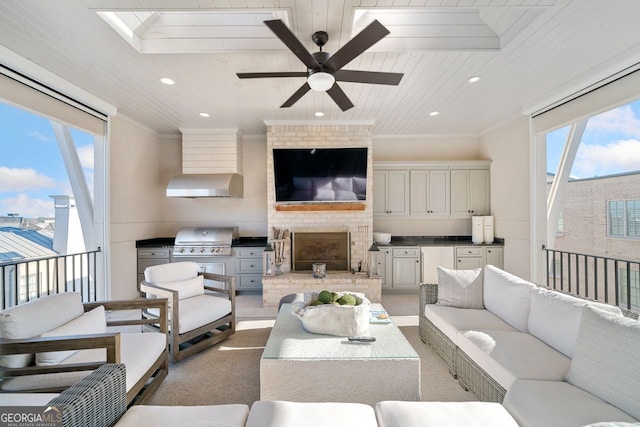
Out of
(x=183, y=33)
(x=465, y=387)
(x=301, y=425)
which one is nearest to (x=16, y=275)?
(x=183, y=33)

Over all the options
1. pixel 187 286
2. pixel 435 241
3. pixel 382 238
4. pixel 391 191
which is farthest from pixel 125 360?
pixel 435 241

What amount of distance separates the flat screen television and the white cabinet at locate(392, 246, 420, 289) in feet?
3.98

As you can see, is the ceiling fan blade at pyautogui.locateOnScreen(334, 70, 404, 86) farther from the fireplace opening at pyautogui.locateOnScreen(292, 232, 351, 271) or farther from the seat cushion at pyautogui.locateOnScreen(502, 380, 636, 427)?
the fireplace opening at pyautogui.locateOnScreen(292, 232, 351, 271)

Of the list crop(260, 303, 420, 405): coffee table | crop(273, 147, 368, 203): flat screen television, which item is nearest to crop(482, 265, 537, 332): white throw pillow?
crop(260, 303, 420, 405): coffee table

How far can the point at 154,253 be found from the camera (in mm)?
4805

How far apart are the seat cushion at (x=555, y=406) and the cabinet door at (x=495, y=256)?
3687mm

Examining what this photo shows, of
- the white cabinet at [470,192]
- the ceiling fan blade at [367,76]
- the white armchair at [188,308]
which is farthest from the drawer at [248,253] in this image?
the white cabinet at [470,192]

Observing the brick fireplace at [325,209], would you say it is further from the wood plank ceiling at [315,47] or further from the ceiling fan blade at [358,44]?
the ceiling fan blade at [358,44]

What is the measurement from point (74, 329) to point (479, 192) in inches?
231

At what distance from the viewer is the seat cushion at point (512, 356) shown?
1646 millimetres

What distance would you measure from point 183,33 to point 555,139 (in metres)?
4.91

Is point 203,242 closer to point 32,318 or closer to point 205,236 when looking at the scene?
point 205,236

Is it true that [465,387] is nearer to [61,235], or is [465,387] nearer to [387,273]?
[387,273]

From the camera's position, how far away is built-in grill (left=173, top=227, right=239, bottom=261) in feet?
15.7
